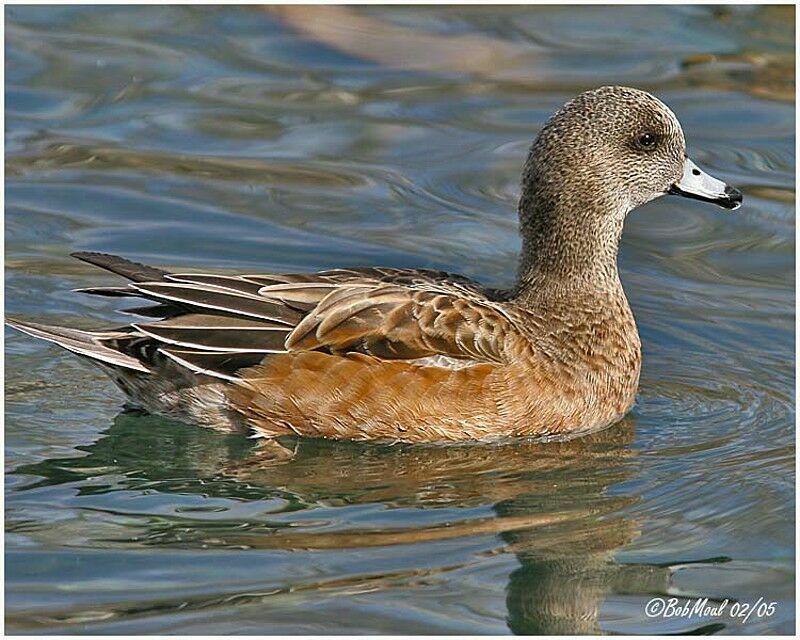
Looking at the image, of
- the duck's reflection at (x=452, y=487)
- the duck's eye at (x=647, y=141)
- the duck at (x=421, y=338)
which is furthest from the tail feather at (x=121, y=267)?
the duck's eye at (x=647, y=141)

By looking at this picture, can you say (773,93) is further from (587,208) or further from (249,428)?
(249,428)

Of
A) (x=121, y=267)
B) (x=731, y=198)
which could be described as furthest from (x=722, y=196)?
(x=121, y=267)

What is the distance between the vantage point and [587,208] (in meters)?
7.82

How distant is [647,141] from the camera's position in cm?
782

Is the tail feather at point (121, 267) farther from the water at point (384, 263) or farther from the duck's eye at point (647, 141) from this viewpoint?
the duck's eye at point (647, 141)

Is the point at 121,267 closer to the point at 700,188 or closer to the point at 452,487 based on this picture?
the point at 452,487

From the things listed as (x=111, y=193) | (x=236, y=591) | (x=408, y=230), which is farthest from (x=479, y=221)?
(x=236, y=591)

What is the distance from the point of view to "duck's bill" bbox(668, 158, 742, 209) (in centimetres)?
793

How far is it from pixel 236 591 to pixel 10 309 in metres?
3.17

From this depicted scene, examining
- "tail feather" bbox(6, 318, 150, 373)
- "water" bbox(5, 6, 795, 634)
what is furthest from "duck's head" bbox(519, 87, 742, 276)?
"tail feather" bbox(6, 318, 150, 373)

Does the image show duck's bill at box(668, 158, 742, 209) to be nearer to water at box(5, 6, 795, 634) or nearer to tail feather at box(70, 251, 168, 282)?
water at box(5, 6, 795, 634)

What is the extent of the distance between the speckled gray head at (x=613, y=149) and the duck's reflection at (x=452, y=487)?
113 centimetres

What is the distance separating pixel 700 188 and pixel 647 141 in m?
0.36

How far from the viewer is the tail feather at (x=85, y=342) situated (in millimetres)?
7375
